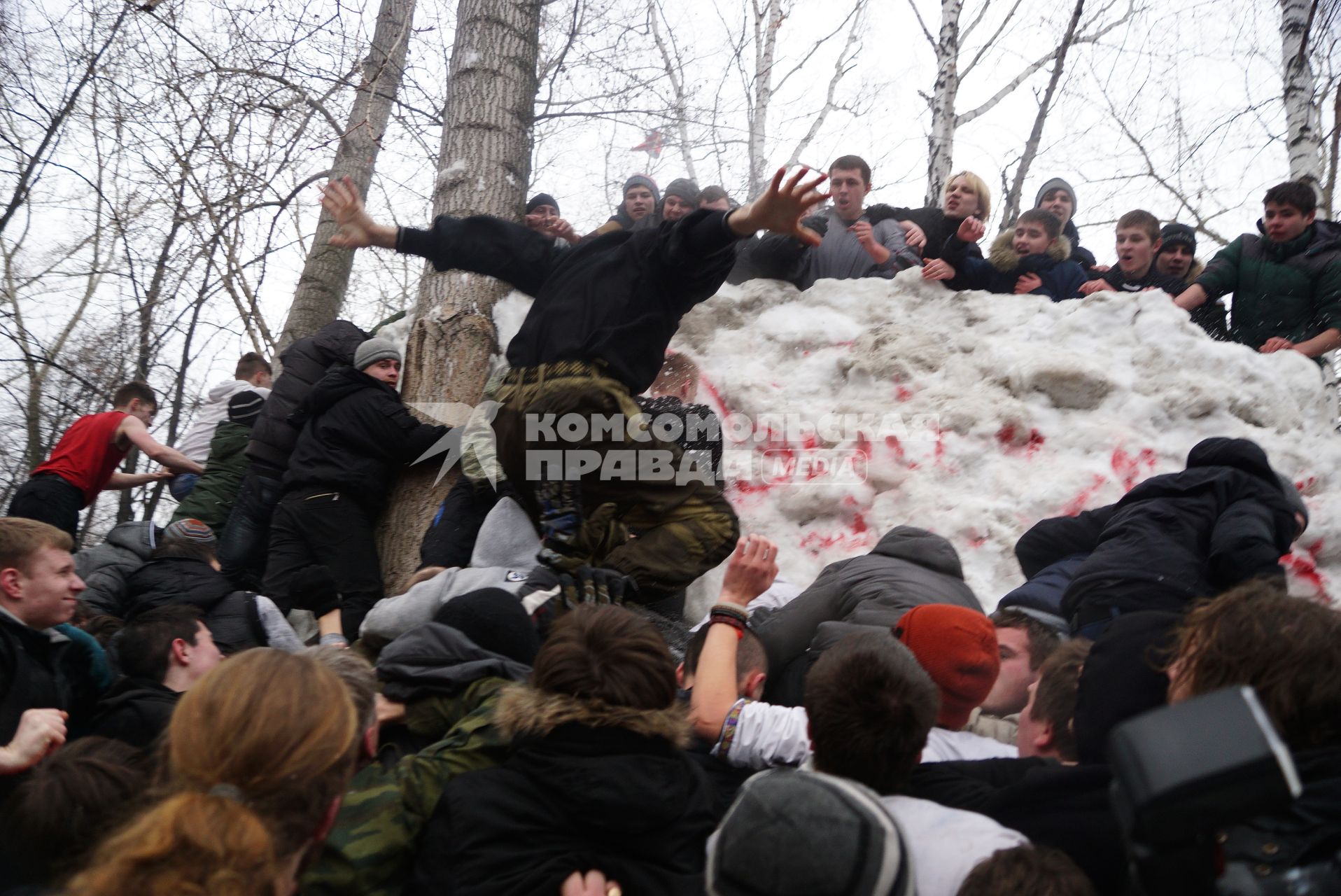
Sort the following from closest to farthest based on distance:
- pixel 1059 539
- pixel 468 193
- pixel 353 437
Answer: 1. pixel 1059 539
2. pixel 353 437
3. pixel 468 193

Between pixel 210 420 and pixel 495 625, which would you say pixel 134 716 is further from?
pixel 210 420

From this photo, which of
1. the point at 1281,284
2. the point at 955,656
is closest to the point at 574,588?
the point at 955,656

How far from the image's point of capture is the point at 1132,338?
16.9ft

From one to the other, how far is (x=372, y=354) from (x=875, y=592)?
2726 millimetres

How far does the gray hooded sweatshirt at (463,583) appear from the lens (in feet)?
10.8

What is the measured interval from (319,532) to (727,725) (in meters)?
2.66

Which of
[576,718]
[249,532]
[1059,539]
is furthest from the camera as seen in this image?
[249,532]

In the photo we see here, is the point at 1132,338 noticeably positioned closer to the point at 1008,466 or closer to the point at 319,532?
the point at 1008,466

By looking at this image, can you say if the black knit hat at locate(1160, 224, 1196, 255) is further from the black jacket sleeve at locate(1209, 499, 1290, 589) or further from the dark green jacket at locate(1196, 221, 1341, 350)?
the black jacket sleeve at locate(1209, 499, 1290, 589)

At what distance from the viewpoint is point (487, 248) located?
443 centimetres

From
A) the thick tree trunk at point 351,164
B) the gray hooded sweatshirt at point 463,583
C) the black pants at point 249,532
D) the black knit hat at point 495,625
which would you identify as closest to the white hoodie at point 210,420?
the black pants at point 249,532

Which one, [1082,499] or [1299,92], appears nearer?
[1082,499]

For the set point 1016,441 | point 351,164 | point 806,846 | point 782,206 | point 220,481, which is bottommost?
point 806,846

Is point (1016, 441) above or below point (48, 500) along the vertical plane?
above
